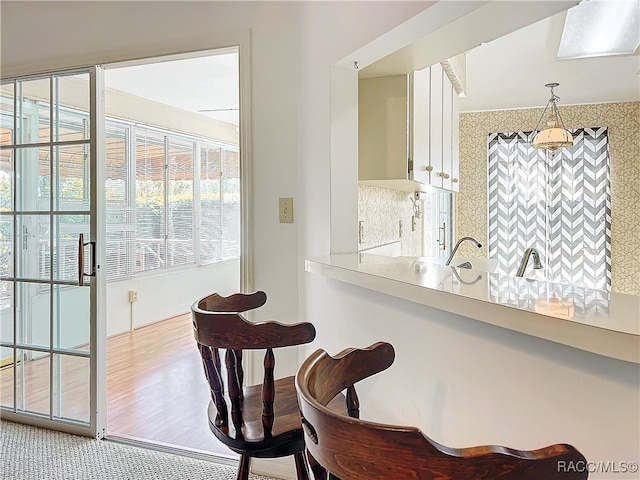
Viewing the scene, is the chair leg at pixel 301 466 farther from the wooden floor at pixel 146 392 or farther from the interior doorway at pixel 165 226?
the interior doorway at pixel 165 226

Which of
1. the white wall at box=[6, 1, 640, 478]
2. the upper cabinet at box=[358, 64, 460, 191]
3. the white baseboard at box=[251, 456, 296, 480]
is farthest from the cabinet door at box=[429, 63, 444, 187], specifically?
the white baseboard at box=[251, 456, 296, 480]

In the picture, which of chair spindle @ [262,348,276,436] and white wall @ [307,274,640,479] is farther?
chair spindle @ [262,348,276,436]

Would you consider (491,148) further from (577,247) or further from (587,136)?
(577,247)

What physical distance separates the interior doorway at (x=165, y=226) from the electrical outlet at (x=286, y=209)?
3.74 ft

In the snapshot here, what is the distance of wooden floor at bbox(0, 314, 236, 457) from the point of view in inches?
107

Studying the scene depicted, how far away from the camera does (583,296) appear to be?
42.0 inches

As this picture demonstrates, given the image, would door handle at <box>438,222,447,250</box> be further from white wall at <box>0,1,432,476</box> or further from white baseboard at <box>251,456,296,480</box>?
white baseboard at <box>251,456,296,480</box>

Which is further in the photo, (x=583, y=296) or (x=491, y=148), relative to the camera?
(x=491, y=148)

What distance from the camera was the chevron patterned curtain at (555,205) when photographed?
5.52m

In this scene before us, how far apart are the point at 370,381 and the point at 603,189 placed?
4.94 m

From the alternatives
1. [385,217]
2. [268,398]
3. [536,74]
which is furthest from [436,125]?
[268,398]

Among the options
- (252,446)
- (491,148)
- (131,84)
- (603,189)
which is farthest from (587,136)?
(252,446)

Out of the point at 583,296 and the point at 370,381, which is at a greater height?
the point at 583,296

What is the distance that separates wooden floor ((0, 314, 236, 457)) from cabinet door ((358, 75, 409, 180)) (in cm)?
163
